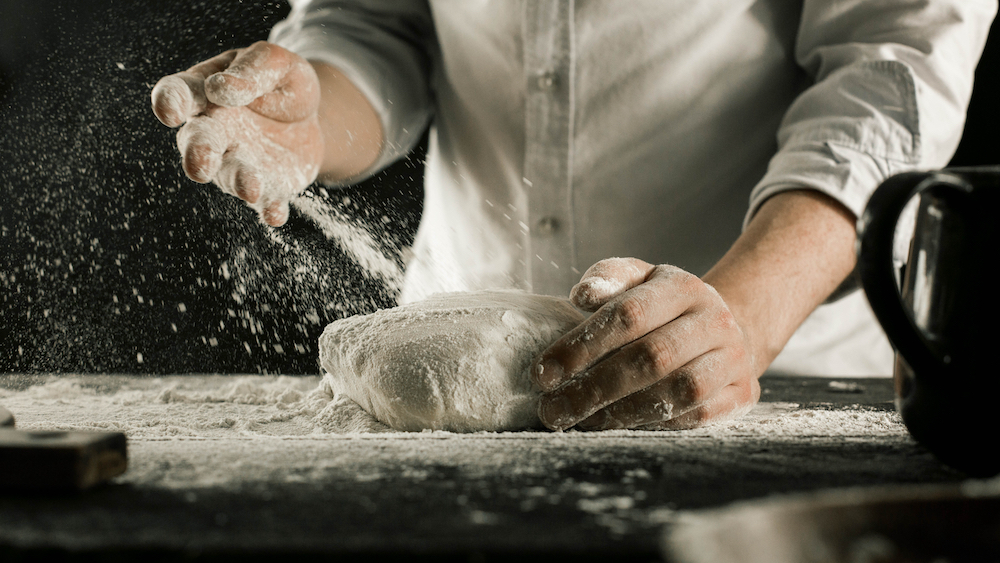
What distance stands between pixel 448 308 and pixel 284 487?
41cm

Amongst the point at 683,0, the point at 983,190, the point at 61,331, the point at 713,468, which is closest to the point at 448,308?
the point at 713,468

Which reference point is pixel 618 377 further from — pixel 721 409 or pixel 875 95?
pixel 875 95

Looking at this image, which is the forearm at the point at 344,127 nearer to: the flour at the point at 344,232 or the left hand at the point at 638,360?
the flour at the point at 344,232

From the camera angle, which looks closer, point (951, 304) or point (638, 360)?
point (951, 304)

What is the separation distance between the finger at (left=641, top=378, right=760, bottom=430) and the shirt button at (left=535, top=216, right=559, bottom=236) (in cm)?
59

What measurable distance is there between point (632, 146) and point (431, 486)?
3.25 ft

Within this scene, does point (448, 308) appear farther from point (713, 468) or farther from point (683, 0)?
point (683, 0)

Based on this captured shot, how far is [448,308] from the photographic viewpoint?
81 centimetres

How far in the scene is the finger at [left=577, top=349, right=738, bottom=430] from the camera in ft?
2.22

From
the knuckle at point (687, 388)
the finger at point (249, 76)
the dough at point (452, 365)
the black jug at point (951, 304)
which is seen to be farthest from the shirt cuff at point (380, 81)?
the black jug at point (951, 304)

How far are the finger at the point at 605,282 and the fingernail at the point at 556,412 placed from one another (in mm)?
107

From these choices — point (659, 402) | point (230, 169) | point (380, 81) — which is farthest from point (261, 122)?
point (659, 402)

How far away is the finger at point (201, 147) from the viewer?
0.90m

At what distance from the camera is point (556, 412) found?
67 cm
